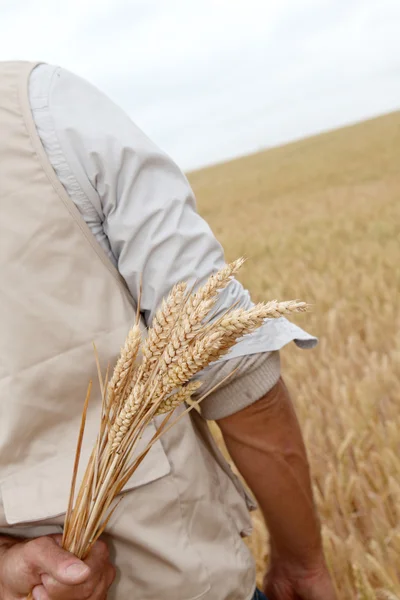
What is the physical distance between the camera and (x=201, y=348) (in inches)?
24.8

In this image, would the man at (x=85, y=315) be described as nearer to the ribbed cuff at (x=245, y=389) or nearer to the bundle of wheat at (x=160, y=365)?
the ribbed cuff at (x=245, y=389)

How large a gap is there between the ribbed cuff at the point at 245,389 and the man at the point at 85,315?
0.02 meters

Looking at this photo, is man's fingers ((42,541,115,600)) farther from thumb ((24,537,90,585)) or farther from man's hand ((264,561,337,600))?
man's hand ((264,561,337,600))

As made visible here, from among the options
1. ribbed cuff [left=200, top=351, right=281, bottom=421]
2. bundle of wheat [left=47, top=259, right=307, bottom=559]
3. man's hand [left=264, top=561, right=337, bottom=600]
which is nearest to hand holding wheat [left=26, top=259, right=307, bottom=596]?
bundle of wheat [left=47, top=259, right=307, bottom=559]

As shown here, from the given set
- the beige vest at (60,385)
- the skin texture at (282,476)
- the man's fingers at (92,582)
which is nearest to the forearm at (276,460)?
the skin texture at (282,476)

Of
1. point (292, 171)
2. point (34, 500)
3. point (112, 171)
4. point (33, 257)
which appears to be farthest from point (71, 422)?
point (292, 171)

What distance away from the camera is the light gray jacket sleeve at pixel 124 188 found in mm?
865

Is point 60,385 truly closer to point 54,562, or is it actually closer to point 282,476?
point 54,562

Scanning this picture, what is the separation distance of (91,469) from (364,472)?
4.26 ft

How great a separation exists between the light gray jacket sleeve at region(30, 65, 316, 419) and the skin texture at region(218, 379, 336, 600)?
0.21 metres

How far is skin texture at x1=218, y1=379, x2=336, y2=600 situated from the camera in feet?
3.40

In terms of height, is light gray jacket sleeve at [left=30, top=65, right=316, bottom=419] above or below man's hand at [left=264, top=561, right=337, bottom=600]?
above

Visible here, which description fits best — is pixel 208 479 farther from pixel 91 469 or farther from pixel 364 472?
pixel 364 472

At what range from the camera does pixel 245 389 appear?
0.99 meters
